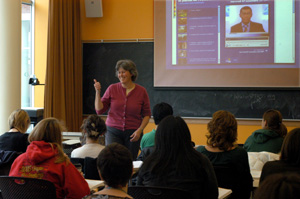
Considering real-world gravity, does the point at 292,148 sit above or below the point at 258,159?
above

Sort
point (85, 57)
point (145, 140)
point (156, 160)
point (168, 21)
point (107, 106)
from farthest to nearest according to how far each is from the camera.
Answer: point (85, 57) < point (168, 21) < point (107, 106) < point (145, 140) < point (156, 160)

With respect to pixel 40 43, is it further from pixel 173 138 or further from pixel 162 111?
pixel 173 138

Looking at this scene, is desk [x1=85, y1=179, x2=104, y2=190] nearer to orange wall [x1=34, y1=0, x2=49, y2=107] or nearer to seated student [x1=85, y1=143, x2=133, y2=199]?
seated student [x1=85, y1=143, x2=133, y2=199]

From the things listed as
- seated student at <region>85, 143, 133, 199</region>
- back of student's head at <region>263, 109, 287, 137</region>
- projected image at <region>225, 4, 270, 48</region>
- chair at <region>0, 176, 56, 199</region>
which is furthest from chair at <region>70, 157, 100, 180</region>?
projected image at <region>225, 4, 270, 48</region>

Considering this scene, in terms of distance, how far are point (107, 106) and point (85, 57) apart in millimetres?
2784

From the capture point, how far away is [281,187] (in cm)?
86

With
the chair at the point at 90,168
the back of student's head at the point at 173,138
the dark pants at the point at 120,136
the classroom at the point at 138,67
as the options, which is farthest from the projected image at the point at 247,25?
the back of student's head at the point at 173,138

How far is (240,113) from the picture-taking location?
20.1 ft

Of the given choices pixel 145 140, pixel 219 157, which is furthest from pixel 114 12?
pixel 219 157

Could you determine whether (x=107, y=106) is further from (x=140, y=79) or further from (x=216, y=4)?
(x=216, y=4)

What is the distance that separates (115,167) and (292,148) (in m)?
0.98

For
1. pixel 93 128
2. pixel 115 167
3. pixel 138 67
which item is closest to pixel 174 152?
pixel 115 167

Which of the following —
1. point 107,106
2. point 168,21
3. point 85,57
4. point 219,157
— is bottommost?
point 219,157

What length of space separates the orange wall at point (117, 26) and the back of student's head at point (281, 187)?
5.46 metres
